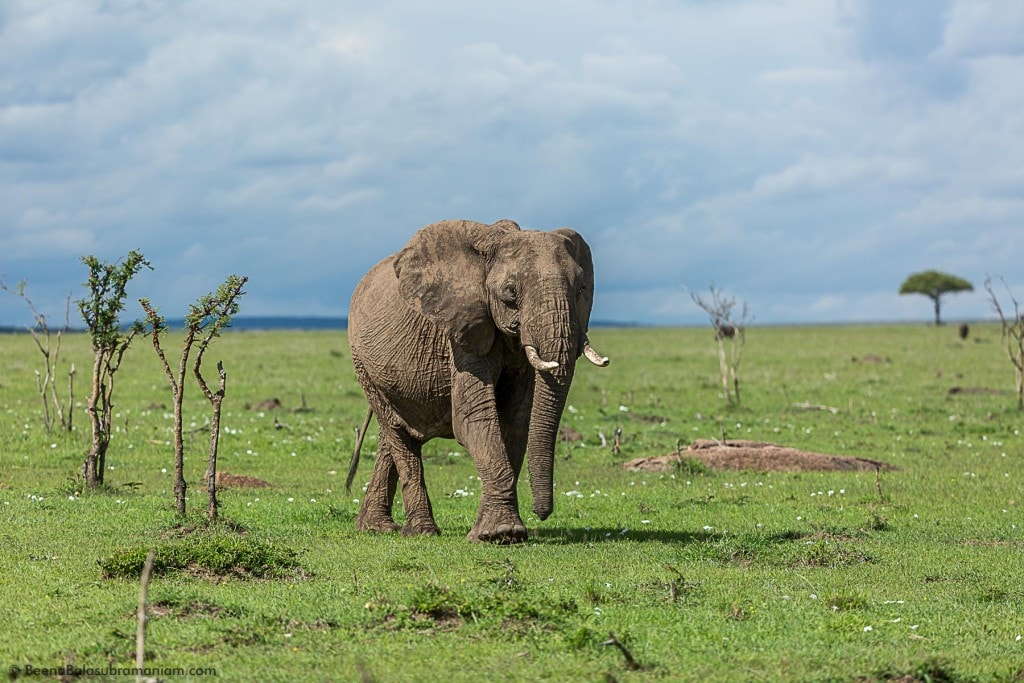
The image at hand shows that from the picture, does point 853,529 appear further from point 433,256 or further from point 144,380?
point 144,380

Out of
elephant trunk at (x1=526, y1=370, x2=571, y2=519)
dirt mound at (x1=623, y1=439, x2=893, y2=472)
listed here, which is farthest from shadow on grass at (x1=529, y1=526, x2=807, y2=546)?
dirt mound at (x1=623, y1=439, x2=893, y2=472)

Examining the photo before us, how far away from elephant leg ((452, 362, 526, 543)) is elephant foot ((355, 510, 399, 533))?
1790 mm

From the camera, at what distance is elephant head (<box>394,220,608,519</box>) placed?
40.9 feet

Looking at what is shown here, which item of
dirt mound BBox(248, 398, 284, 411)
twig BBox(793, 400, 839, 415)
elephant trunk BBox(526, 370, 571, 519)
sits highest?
elephant trunk BBox(526, 370, 571, 519)

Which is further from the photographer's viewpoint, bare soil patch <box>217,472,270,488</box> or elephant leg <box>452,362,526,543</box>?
bare soil patch <box>217,472,270,488</box>

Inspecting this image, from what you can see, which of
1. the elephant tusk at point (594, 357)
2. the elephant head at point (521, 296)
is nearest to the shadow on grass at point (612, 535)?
the elephant head at point (521, 296)

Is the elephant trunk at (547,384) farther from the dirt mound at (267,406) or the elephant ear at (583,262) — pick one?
the dirt mound at (267,406)

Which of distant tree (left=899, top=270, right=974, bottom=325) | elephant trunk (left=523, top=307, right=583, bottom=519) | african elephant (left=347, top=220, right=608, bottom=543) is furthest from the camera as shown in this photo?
distant tree (left=899, top=270, right=974, bottom=325)

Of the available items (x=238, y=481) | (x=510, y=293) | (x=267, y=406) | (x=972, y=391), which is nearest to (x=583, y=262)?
(x=510, y=293)

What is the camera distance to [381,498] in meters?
15.0

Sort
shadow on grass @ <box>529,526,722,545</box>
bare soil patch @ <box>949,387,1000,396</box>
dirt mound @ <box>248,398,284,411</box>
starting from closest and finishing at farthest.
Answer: shadow on grass @ <box>529,526,722,545</box>
dirt mound @ <box>248,398,284,411</box>
bare soil patch @ <box>949,387,1000,396</box>

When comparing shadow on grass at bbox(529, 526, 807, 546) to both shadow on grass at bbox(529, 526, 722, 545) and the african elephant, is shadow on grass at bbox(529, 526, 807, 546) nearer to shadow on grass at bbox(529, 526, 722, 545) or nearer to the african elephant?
shadow on grass at bbox(529, 526, 722, 545)

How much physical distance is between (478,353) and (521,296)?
99cm

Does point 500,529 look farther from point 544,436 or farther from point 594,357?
point 594,357
